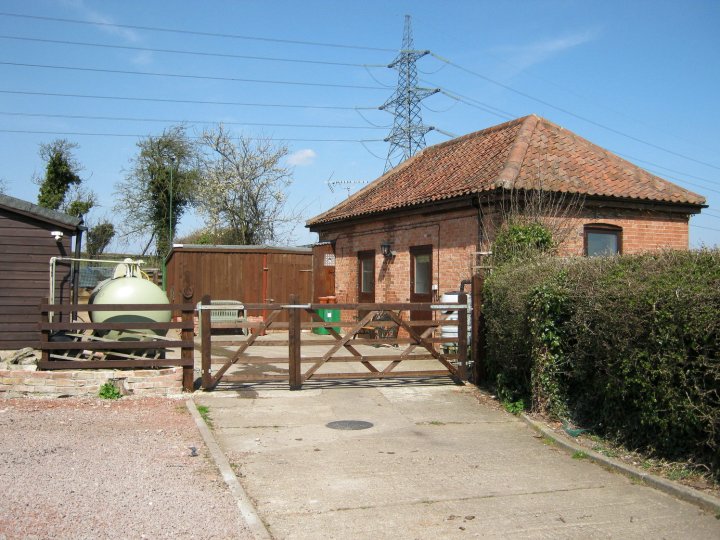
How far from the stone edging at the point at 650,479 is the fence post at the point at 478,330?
127 inches

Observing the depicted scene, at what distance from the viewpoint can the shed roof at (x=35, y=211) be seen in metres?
13.8

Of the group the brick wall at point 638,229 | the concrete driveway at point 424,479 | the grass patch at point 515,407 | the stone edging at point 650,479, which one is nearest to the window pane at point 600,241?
the brick wall at point 638,229

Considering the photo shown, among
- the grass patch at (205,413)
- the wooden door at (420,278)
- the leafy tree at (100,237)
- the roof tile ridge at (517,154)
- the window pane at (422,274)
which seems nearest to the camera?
the grass patch at (205,413)

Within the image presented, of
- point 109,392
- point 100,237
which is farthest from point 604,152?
point 100,237

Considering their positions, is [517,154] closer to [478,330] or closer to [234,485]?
[478,330]

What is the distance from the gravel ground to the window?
971 cm

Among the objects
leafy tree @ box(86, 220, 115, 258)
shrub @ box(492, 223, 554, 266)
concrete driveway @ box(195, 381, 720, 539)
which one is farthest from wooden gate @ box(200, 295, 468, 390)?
leafy tree @ box(86, 220, 115, 258)

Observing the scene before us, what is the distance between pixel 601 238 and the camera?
50.2ft

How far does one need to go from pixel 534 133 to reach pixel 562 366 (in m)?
9.84

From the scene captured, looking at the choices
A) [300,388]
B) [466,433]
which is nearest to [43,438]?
[300,388]

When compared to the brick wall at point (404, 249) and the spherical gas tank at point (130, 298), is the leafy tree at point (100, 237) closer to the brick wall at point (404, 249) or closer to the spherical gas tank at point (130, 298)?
the brick wall at point (404, 249)

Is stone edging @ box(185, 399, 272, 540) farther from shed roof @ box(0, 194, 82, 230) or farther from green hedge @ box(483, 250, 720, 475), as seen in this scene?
shed roof @ box(0, 194, 82, 230)

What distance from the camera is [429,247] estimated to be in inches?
648

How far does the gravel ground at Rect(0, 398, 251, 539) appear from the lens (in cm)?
506
